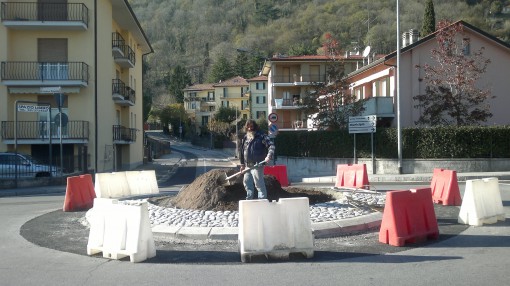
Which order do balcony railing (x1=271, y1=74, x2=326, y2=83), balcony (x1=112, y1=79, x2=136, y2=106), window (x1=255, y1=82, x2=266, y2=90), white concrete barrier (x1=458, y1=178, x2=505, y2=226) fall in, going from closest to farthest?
white concrete barrier (x1=458, y1=178, x2=505, y2=226) < balcony (x1=112, y1=79, x2=136, y2=106) < balcony railing (x1=271, y1=74, x2=326, y2=83) < window (x1=255, y1=82, x2=266, y2=90)

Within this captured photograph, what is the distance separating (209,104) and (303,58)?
168 ft

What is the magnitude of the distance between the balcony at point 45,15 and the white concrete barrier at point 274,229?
26.3m

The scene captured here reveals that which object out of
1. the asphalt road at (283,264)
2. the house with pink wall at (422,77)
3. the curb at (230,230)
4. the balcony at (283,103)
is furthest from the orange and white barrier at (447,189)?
the balcony at (283,103)

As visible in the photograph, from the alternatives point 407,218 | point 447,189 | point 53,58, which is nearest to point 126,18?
point 53,58

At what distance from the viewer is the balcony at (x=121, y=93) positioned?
36131 mm

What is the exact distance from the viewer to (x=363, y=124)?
27.4m

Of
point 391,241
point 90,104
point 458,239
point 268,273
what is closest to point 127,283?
point 268,273

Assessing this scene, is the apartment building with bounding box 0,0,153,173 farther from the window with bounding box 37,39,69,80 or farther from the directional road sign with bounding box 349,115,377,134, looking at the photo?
the directional road sign with bounding box 349,115,377,134

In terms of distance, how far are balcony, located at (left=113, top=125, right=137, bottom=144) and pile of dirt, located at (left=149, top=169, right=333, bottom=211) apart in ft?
80.7

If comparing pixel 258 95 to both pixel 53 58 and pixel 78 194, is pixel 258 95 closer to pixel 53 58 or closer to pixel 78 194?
pixel 53 58

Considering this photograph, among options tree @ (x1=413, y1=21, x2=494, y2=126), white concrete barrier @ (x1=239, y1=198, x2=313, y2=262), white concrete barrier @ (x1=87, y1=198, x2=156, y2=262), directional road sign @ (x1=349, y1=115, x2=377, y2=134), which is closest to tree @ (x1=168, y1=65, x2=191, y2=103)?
tree @ (x1=413, y1=21, x2=494, y2=126)

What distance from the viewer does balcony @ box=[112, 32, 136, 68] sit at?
36156 mm

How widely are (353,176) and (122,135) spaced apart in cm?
2437

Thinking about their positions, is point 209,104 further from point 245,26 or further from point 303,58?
point 303,58
